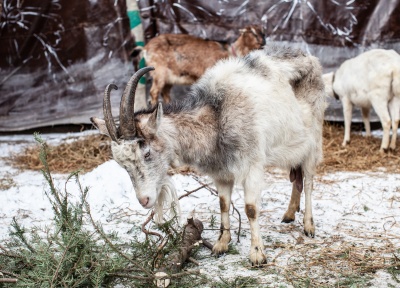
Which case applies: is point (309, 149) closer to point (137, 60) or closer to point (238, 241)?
point (238, 241)

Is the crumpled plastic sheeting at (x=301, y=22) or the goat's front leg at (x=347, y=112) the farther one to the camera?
the crumpled plastic sheeting at (x=301, y=22)

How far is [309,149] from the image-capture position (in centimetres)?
461

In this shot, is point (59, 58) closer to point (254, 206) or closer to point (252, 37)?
point (252, 37)

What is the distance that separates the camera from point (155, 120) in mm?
3725

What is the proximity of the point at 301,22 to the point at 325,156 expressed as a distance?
242 centimetres

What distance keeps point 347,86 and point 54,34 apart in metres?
4.72

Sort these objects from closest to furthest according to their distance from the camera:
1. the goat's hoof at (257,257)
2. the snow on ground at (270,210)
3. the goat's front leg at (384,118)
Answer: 1. the goat's hoof at (257,257)
2. the snow on ground at (270,210)
3. the goat's front leg at (384,118)

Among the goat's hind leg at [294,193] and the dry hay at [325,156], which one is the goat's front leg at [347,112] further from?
the goat's hind leg at [294,193]

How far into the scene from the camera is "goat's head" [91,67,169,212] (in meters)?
3.63

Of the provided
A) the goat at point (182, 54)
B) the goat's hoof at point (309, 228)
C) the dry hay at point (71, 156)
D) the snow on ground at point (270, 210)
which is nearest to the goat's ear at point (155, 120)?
the snow on ground at point (270, 210)

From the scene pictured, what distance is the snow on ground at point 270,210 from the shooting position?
417cm

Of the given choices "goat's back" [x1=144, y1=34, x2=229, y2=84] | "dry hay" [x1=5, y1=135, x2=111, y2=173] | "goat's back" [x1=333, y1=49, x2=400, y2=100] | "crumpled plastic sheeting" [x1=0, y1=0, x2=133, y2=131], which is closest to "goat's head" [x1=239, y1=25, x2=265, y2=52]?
"goat's back" [x1=144, y1=34, x2=229, y2=84]

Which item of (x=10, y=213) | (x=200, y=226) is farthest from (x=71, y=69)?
(x=200, y=226)

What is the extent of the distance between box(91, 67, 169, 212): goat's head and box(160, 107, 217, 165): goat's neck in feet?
0.49
